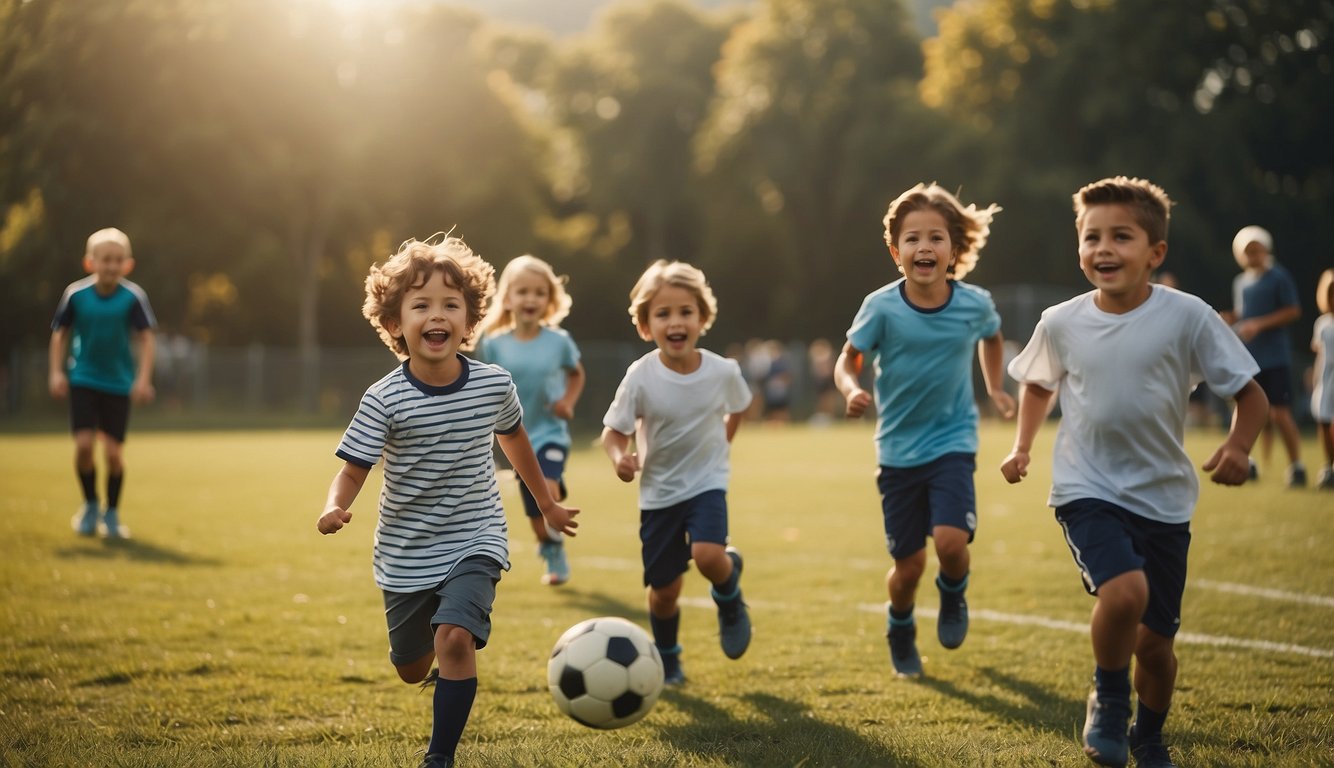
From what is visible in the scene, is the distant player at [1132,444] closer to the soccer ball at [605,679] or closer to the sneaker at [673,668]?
the soccer ball at [605,679]

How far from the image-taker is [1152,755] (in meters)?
4.63

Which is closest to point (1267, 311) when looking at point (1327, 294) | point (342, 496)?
point (1327, 294)

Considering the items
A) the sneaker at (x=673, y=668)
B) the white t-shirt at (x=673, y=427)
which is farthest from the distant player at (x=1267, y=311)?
the sneaker at (x=673, y=668)

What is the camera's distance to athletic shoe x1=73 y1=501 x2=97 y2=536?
36.2 ft

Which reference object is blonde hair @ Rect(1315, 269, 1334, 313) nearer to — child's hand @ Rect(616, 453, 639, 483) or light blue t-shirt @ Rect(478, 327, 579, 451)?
light blue t-shirt @ Rect(478, 327, 579, 451)

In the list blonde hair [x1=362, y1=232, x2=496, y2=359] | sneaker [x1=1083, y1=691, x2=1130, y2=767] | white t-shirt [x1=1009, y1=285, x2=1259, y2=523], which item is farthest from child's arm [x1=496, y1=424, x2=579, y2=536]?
sneaker [x1=1083, y1=691, x2=1130, y2=767]

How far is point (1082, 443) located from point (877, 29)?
44.1m

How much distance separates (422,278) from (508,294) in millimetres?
3895

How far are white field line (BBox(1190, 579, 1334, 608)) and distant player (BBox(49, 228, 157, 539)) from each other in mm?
8081

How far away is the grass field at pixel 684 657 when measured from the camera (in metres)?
4.95

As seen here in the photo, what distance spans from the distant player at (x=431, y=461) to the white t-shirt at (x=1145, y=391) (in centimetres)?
196

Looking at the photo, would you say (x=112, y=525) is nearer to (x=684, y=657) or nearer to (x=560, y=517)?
(x=684, y=657)

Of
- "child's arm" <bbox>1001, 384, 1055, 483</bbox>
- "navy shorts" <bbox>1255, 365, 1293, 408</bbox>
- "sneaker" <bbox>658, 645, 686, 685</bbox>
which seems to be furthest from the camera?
"navy shorts" <bbox>1255, 365, 1293, 408</bbox>

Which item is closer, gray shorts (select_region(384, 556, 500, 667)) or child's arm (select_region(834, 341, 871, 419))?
gray shorts (select_region(384, 556, 500, 667))
